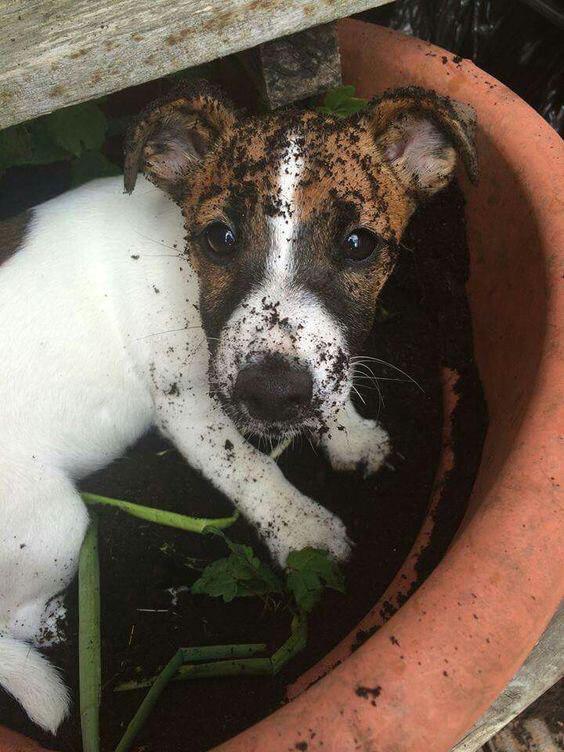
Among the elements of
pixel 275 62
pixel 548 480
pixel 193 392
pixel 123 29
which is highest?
pixel 275 62

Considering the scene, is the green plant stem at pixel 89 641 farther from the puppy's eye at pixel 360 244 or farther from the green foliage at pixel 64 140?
the green foliage at pixel 64 140

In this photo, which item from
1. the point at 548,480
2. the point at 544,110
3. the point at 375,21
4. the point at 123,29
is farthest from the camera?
the point at 375,21

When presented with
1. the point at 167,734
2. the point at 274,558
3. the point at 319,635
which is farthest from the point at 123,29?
the point at 167,734

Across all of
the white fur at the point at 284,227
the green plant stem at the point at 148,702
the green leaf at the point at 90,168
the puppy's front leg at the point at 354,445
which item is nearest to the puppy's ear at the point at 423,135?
the white fur at the point at 284,227

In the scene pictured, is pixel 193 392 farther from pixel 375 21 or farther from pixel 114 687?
pixel 375 21

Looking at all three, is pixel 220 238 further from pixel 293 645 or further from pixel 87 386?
pixel 293 645

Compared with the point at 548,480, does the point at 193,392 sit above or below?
below

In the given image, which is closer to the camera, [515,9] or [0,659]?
[0,659]

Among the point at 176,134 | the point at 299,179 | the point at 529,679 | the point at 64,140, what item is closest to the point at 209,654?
the point at 529,679
